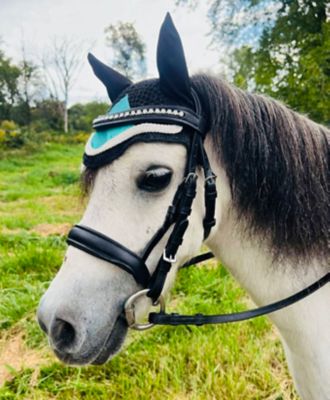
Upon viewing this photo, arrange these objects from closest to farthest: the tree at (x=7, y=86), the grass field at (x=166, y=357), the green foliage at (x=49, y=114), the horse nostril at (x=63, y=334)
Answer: the horse nostril at (x=63, y=334), the grass field at (x=166, y=357), the tree at (x=7, y=86), the green foliage at (x=49, y=114)

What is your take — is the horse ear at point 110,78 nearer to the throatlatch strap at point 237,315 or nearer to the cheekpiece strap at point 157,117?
the cheekpiece strap at point 157,117

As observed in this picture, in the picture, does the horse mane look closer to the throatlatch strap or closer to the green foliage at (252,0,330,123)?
the throatlatch strap

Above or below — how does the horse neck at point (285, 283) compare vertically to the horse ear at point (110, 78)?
below

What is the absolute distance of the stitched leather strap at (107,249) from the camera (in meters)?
1.02

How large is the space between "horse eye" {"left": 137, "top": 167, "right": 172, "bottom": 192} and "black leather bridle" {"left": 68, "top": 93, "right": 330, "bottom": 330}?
0.19ft

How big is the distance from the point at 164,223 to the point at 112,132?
32 cm

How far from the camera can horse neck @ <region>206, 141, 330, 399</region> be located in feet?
3.87

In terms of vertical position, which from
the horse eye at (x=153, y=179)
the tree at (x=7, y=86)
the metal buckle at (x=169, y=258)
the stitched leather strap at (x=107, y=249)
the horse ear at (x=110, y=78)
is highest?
the horse ear at (x=110, y=78)

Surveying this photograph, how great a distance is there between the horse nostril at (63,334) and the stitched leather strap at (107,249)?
21cm

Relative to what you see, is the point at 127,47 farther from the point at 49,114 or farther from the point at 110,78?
the point at 110,78

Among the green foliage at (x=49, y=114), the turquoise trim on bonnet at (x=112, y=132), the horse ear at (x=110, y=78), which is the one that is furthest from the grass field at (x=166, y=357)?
the green foliage at (x=49, y=114)

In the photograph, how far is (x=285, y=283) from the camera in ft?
3.93

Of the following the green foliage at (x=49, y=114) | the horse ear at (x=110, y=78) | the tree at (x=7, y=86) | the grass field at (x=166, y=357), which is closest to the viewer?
the horse ear at (x=110, y=78)

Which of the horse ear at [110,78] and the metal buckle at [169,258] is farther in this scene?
the horse ear at [110,78]
